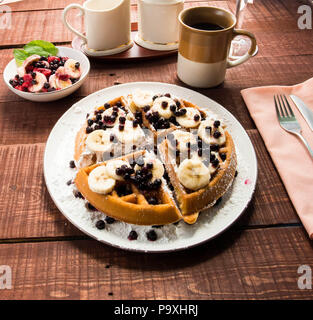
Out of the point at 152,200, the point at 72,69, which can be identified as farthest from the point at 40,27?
the point at 152,200

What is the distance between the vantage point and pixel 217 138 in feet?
4.82

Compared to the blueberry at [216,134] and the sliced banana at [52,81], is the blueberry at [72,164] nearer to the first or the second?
the sliced banana at [52,81]

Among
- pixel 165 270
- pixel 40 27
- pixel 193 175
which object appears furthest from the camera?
pixel 40 27

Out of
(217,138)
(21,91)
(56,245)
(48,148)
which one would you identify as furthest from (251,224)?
(21,91)

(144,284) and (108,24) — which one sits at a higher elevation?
(108,24)

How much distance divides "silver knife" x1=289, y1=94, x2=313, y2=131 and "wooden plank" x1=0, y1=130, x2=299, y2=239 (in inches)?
12.8

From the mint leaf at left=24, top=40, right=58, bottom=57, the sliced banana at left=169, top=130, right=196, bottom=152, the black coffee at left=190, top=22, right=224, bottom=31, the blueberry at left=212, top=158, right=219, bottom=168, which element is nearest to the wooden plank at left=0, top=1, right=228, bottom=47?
the mint leaf at left=24, top=40, right=58, bottom=57

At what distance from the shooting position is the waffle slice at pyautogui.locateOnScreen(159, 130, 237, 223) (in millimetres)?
1281

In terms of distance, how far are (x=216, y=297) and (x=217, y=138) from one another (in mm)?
674

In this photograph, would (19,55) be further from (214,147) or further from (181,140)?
(214,147)

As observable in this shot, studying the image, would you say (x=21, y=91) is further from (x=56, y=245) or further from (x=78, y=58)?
(x=56, y=245)

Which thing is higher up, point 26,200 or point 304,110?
point 304,110

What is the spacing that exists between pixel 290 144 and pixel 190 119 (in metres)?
0.53

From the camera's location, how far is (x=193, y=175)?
1.29m
